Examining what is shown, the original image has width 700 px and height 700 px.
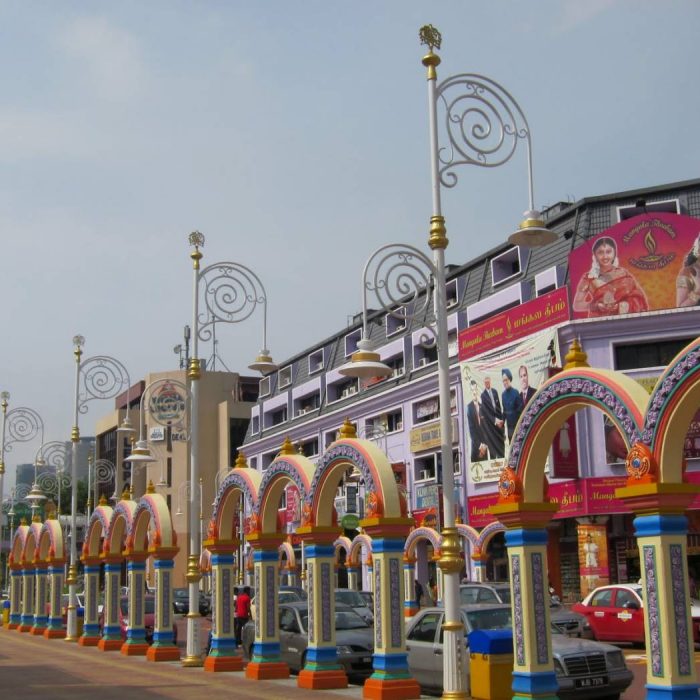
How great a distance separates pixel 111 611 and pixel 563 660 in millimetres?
16931

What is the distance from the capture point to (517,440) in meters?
13.5

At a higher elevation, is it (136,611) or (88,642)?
(136,611)

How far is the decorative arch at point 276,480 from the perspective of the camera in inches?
742

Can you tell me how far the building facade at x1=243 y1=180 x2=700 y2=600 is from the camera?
111 feet

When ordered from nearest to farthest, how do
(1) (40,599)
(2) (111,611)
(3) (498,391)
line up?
(2) (111,611) → (1) (40,599) → (3) (498,391)

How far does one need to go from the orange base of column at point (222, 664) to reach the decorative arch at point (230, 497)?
2.34 metres

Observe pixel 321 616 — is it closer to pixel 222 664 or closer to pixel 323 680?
pixel 323 680

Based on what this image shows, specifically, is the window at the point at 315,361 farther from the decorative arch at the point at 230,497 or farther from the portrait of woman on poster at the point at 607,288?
the decorative arch at the point at 230,497

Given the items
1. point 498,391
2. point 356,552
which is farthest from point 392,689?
point 356,552

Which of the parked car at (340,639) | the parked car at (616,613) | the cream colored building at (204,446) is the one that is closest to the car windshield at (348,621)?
the parked car at (340,639)

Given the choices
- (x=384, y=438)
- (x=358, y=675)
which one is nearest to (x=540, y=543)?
(x=358, y=675)

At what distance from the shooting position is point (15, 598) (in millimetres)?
41281

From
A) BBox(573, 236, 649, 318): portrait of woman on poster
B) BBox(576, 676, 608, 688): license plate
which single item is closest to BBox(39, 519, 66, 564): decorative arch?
BBox(573, 236, 649, 318): portrait of woman on poster

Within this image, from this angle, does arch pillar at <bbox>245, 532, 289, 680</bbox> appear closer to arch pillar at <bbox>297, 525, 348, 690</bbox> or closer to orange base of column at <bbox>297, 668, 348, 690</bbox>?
arch pillar at <bbox>297, 525, 348, 690</bbox>
